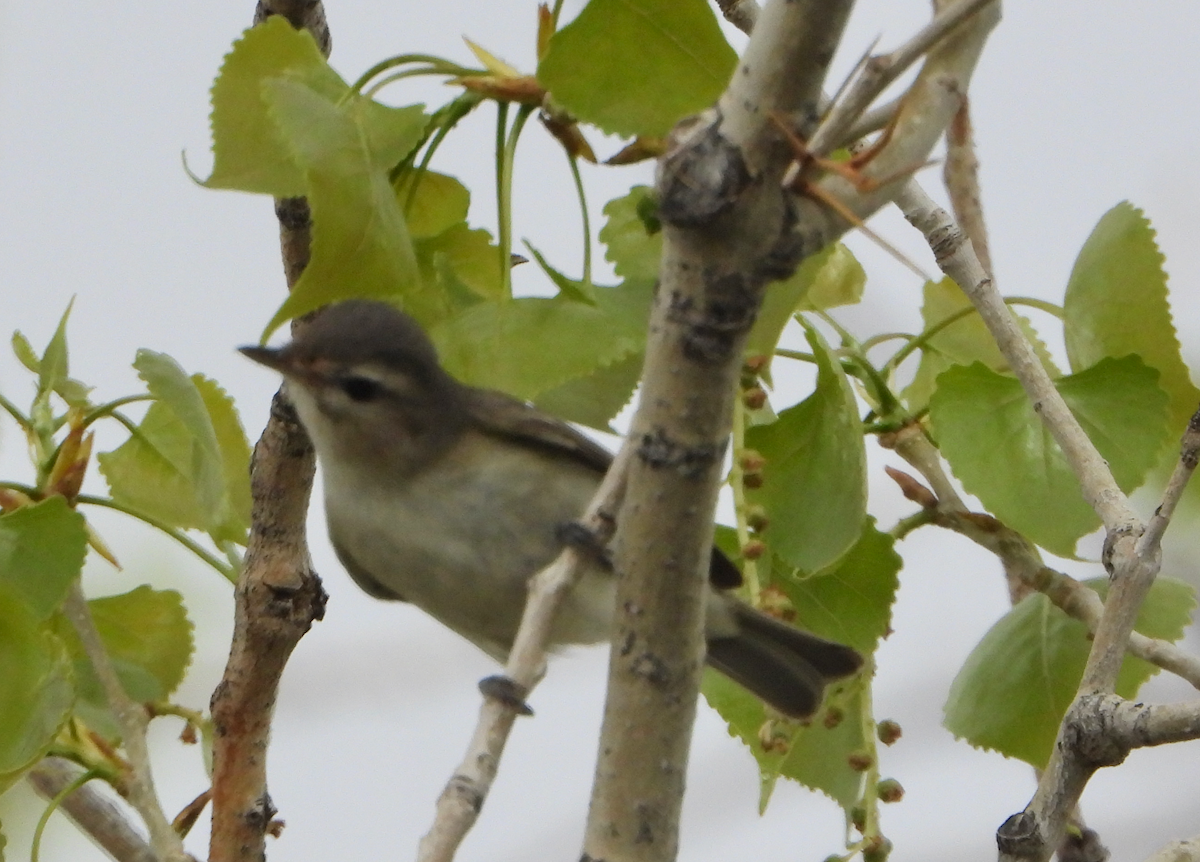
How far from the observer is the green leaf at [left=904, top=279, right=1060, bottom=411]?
188 centimetres

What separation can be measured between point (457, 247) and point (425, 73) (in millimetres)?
201

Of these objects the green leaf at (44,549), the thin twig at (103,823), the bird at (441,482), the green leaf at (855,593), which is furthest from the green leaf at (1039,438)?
the thin twig at (103,823)

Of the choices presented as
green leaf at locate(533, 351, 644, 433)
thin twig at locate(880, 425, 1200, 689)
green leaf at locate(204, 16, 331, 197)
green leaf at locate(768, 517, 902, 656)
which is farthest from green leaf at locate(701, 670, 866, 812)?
green leaf at locate(204, 16, 331, 197)

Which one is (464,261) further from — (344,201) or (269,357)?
(269,357)

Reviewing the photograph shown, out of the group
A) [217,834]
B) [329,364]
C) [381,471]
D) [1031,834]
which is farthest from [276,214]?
[1031,834]

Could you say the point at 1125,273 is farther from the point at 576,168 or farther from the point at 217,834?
the point at 217,834

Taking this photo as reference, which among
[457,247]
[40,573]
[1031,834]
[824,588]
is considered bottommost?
[1031,834]

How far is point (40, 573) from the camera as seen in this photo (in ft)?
4.74

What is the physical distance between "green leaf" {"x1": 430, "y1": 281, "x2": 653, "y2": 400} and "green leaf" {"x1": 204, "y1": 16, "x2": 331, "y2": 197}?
0.22 metres

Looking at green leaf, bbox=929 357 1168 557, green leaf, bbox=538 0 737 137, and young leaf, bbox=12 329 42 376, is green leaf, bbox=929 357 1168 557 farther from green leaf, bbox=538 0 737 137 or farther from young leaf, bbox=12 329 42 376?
young leaf, bbox=12 329 42 376

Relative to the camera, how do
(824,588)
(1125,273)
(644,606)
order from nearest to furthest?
(644,606) → (1125,273) → (824,588)

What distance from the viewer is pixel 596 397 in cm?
156

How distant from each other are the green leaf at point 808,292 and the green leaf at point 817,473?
0.32 feet

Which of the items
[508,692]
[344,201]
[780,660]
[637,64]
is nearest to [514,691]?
[508,692]
